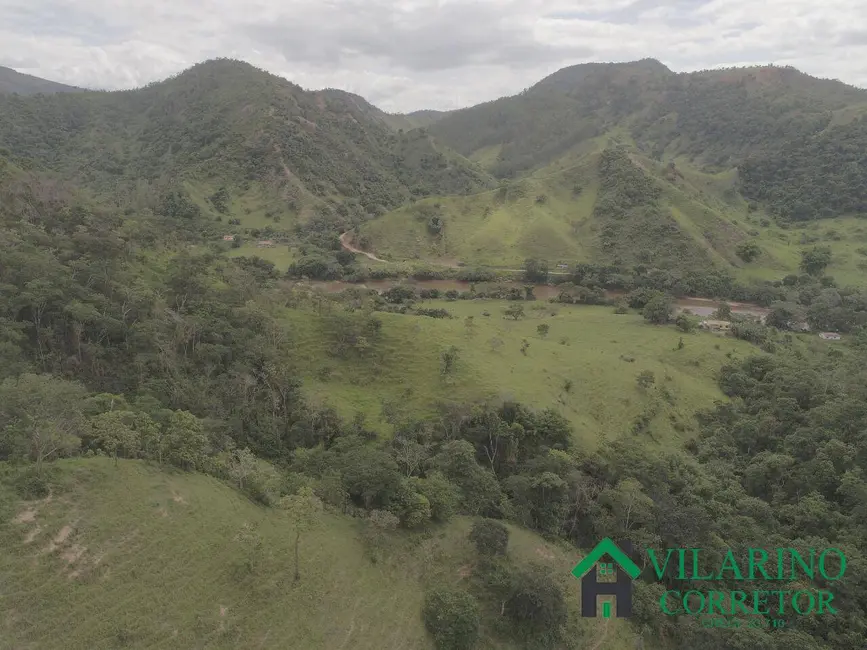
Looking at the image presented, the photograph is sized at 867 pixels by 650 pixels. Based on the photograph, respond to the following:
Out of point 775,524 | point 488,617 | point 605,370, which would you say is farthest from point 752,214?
point 488,617

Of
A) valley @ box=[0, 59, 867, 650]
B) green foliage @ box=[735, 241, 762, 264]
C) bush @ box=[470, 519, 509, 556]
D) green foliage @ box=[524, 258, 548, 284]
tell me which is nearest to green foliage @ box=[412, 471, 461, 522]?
valley @ box=[0, 59, 867, 650]

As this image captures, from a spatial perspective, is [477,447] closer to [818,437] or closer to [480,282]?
[818,437]

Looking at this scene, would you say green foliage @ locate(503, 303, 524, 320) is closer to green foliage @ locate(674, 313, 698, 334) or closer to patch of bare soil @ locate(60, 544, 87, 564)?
green foliage @ locate(674, 313, 698, 334)

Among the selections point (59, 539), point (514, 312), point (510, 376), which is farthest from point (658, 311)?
point (59, 539)

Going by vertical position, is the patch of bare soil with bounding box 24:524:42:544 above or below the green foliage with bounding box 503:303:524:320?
above

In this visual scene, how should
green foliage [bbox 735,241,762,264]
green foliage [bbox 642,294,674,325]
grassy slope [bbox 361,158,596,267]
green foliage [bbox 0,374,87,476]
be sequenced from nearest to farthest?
green foliage [bbox 0,374,87,476] < green foliage [bbox 642,294,674,325] < green foliage [bbox 735,241,762,264] < grassy slope [bbox 361,158,596,267]

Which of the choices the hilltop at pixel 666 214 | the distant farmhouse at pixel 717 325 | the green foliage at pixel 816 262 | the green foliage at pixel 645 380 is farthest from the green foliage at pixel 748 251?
the green foliage at pixel 645 380

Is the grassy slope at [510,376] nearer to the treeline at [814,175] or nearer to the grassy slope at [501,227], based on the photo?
the grassy slope at [501,227]
